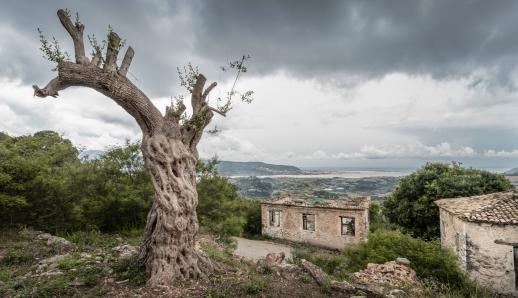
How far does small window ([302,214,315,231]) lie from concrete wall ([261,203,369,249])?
267 mm

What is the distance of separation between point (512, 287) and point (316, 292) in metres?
11.0

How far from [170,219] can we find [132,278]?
143 centimetres

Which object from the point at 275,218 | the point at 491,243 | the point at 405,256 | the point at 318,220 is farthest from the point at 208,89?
the point at 275,218

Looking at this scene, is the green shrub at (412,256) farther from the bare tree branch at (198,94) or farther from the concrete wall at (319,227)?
the concrete wall at (319,227)

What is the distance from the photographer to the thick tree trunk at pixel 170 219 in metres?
5.90

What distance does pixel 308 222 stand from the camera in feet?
82.2

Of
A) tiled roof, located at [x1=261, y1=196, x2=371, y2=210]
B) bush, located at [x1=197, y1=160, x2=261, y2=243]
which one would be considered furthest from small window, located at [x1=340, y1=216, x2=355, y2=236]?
bush, located at [x1=197, y1=160, x2=261, y2=243]

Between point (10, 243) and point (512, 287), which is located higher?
point (10, 243)

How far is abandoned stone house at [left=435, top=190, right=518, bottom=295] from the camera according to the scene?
1151 cm

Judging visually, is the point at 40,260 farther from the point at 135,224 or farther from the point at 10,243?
Result: the point at 135,224

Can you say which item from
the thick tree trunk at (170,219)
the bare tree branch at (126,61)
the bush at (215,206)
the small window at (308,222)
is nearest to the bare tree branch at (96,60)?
the bare tree branch at (126,61)

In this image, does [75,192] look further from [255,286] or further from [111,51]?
[255,286]

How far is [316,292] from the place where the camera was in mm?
5816

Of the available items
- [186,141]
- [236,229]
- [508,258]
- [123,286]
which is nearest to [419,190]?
[508,258]
